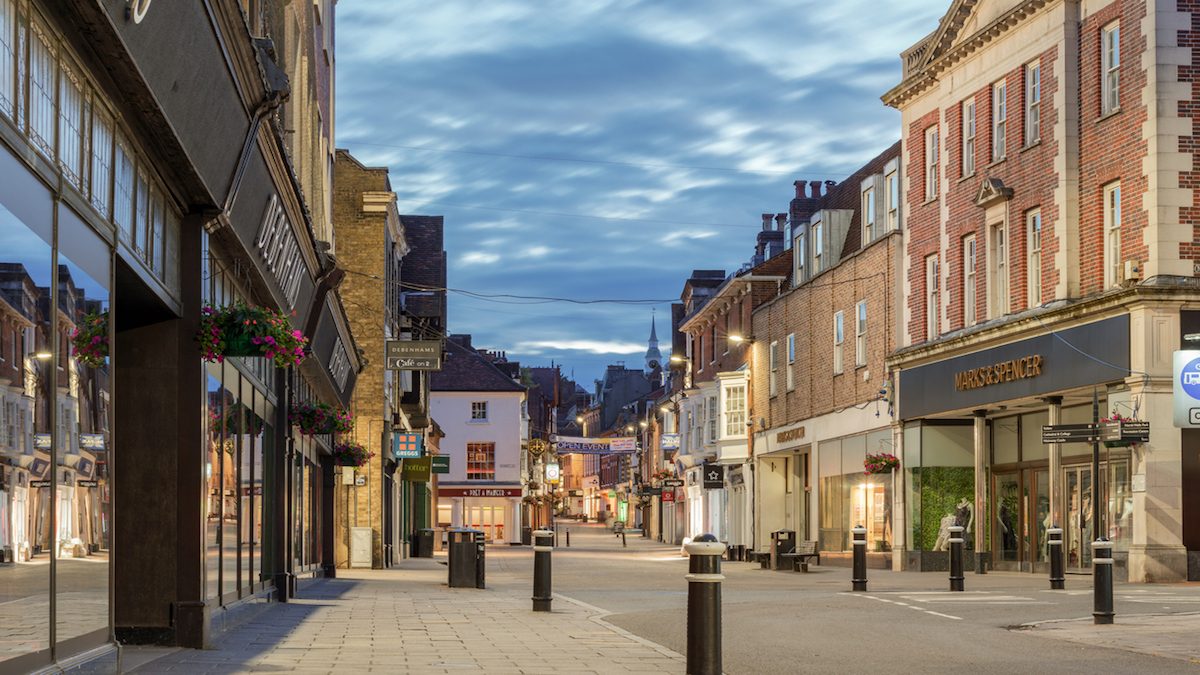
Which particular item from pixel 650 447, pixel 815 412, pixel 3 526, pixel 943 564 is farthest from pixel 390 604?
pixel 650 447

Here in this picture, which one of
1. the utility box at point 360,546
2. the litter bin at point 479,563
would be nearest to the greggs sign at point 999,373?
the litter bin at point 479,563

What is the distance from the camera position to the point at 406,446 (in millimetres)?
45281

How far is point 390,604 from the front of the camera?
75.3ft

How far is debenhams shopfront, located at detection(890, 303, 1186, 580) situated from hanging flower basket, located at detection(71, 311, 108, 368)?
2063 centimetres

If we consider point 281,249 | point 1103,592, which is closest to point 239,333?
point 281,249

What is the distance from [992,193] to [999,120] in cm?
166

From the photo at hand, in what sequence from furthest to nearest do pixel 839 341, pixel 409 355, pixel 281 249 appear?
pixel 839 341, pixel 409 355, pixel 281 249

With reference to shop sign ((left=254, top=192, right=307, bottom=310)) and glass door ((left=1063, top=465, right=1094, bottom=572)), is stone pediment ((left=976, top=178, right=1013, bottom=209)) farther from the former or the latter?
shop sign ((left=254, top=192, right=307, bottom=310))

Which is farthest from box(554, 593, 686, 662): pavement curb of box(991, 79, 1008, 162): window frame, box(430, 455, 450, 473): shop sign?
box(430, 455, 450, 473): shop sign

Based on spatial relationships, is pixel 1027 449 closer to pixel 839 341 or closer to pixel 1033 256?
pixel 1033 256

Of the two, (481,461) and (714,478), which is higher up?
(714,478)

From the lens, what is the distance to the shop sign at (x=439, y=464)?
5578 cm

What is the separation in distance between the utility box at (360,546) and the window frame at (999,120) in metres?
17.5

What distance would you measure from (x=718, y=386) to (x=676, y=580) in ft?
89.2
